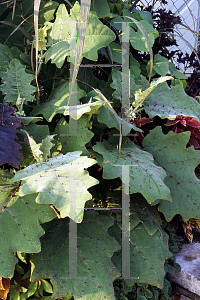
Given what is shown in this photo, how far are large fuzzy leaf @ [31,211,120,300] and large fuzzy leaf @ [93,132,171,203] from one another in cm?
17

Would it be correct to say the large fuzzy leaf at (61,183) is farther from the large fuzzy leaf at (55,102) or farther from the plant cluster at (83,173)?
the large fuzzy leaf at (55,102)

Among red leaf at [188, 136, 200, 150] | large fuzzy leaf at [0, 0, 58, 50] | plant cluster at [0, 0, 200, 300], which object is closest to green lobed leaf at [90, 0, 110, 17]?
plant cluster at [0, 0, 200, 300]

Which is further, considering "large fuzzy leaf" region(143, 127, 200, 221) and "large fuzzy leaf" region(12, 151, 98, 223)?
"large fuzzy leaf" region(143, 127, 200, 221)

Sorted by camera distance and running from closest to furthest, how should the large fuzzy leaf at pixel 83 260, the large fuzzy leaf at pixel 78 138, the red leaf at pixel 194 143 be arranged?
the large fuzzy leaf at pixel 83 260 → the large fuzzy leaf at pixel 78 138 → the red leaf at pixel 194 143

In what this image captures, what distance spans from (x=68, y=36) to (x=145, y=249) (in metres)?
0.73

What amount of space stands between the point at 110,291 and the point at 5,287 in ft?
0.91

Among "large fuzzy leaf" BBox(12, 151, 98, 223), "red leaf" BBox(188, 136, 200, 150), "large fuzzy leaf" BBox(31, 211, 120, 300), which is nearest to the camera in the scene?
"large fuzzy leaf" BBox(12, 151, 98, 223)

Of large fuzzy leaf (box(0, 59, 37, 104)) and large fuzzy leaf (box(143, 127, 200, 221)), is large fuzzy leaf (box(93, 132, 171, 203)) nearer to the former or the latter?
large fuzzy leaf (box(143, 127, 200, 221))

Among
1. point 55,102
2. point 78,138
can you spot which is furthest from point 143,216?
point 55,102

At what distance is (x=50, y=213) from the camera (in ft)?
1.99

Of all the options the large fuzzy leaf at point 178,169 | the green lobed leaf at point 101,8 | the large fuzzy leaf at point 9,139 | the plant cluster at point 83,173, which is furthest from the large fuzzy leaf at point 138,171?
the green lobed leaf at point 101,8

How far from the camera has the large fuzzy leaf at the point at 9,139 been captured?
0.57 metres

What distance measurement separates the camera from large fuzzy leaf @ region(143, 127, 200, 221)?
736 mm

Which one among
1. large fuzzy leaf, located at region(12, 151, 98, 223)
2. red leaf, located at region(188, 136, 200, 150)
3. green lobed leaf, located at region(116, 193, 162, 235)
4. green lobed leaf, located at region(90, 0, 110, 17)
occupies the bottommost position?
green lobed leaf, located at region(116, 193, 162, 235)
